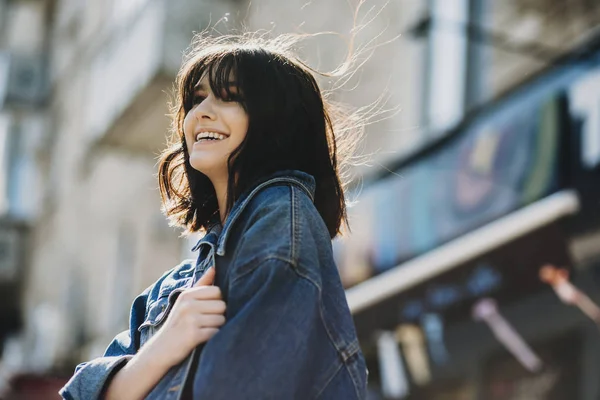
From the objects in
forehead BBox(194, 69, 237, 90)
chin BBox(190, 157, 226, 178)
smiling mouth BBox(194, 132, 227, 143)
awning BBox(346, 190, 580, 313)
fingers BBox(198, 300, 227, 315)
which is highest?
forehead BBox(194, 69, 237, 90)

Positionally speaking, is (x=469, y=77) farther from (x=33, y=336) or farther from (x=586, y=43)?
(x=33, y=336)

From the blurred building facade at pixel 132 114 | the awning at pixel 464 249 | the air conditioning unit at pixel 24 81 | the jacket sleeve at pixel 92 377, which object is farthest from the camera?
the air conditioning unit at pixel 24 81

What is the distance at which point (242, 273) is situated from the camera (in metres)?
1.95

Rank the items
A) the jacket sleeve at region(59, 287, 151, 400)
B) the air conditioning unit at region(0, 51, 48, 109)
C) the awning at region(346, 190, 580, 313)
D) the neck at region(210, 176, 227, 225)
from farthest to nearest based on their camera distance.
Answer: the air conditioning unit at region(0, 51, 48, 109) → the awning at region(346, 190, 580, 313) → the neck at region(210, 176, 227, 225) → the jacket sleeve at region(59, 287, 151, 400)

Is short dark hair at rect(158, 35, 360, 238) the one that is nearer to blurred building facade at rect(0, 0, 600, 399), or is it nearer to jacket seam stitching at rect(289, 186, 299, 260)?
jacket seam stitching at rect(289, 186, 299, 260)

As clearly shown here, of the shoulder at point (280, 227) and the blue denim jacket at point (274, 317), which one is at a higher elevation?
the shoulder at point (280, 227)

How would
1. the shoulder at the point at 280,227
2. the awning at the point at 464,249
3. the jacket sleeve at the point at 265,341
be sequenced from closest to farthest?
1. the jacket sleeve at the point at 265,341
2. the shoulder at the point at 280,227
3. the awning at the point at 464,249

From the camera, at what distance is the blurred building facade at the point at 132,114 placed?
25.8 ft

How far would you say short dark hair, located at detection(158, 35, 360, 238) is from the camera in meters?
2.19

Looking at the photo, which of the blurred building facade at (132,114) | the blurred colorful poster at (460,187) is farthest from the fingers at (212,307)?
the blurred colorful poster at (460,187)

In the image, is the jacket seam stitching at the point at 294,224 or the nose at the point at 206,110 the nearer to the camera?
the jacket seam stitching at the point at 294,224

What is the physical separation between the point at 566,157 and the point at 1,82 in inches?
670

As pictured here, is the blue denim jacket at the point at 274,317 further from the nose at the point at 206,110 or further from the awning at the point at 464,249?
the awning at the point at 464,249

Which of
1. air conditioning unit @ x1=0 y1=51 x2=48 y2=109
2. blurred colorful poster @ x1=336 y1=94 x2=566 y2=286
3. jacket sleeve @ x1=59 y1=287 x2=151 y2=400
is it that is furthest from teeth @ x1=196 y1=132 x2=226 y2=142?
air conditioning unit @ x1=0 y1=51 x2=48 y2=109
